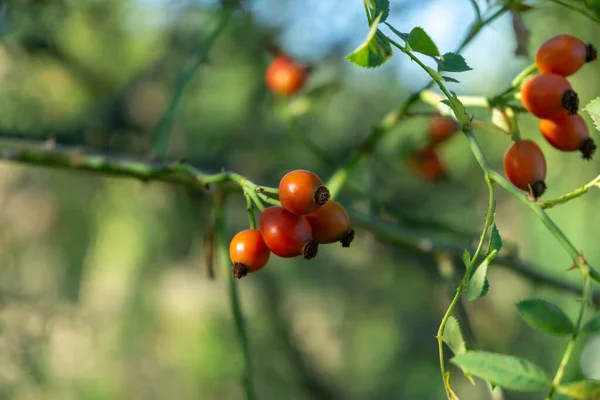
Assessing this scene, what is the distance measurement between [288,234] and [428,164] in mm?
1206

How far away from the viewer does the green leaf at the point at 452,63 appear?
0.83 m

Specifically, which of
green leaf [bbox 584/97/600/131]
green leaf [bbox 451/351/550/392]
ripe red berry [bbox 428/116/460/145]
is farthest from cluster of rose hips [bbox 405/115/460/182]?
green leaf [bbox 451/351/550/392]

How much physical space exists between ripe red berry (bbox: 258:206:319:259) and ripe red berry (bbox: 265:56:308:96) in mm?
1034

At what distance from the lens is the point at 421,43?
2.67 ft

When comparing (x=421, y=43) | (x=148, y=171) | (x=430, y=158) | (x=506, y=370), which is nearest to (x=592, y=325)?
(x=506, y=370)

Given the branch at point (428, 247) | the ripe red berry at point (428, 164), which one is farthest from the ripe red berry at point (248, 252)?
the ripe red berry at point (428, 164)

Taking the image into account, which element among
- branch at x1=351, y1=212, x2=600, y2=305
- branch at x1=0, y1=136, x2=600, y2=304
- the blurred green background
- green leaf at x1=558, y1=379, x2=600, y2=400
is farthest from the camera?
the blurred green background

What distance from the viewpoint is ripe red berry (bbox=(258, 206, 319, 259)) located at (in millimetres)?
850

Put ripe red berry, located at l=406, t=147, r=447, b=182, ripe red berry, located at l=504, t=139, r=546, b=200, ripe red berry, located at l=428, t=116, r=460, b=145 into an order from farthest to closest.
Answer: ripe red berry, located at l=406, t=147, r=447, b=182
ripe red berry, located at l=428, t=116, r=460, b=145
ripe red berry, located at l=504, t=139, r=546, b=200

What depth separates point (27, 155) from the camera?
1532 millimetres

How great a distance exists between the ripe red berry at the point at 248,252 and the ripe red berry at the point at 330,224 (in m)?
0.07

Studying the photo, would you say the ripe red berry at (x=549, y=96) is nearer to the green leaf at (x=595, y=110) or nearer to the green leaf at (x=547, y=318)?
the green leaf at (x=595, y=110)

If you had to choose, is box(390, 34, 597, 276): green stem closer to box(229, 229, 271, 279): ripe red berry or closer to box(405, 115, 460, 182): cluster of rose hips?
box(229, 229, 271, 279): ripe red berry

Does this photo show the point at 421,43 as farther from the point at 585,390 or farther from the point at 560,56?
the point at 585,390
